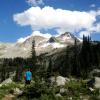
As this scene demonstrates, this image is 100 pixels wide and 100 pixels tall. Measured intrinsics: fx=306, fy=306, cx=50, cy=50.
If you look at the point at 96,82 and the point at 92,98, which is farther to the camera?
the point at 96,82

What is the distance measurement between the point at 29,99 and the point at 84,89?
5.85m

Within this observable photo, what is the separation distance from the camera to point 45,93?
2736cm

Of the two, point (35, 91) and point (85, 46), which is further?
point (85, 46)

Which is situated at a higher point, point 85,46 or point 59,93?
point 85,46

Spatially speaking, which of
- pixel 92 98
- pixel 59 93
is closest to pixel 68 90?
pixel 59 93

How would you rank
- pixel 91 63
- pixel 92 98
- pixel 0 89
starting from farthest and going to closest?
pixel 91 63 → pixel 0 89 → pixel 92 98

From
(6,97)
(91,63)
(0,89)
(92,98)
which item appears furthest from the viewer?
(91,63)

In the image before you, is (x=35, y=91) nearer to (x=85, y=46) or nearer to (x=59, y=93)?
(x=59, y=93)

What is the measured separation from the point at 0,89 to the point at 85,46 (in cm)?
13780

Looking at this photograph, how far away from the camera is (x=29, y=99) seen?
26.7 metres

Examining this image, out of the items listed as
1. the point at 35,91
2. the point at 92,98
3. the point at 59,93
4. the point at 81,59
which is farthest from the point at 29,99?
the point at 81,59

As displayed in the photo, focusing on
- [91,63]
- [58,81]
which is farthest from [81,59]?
[58,81]

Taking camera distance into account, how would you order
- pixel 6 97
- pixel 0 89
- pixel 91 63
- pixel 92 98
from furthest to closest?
pixel 91 63
pixel 0 89
pixel 6 97
pixel 92 98

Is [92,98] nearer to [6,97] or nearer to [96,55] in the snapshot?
[6,97]
